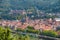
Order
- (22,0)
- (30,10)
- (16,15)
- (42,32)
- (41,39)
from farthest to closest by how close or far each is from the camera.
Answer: (22,0) → (30,10) → (16,15) → (42,32) → (41,39)

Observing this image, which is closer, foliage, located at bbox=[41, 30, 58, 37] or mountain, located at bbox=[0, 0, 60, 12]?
foliage, located at bbox=[41, 30, 58, 37]

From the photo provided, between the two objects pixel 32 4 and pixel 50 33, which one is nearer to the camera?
pixel 50 33

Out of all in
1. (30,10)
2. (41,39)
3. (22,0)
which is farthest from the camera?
(22,0)

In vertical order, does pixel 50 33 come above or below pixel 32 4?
below

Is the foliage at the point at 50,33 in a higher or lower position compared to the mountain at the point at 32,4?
lower

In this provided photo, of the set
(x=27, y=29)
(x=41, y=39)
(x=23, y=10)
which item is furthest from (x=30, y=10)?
(x=41, y=39)

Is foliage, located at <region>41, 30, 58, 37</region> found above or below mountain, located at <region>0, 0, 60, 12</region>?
below

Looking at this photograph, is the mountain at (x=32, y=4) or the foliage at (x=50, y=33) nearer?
the foliage at (x=50, y=33)

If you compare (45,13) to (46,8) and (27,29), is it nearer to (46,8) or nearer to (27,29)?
(46,8)
